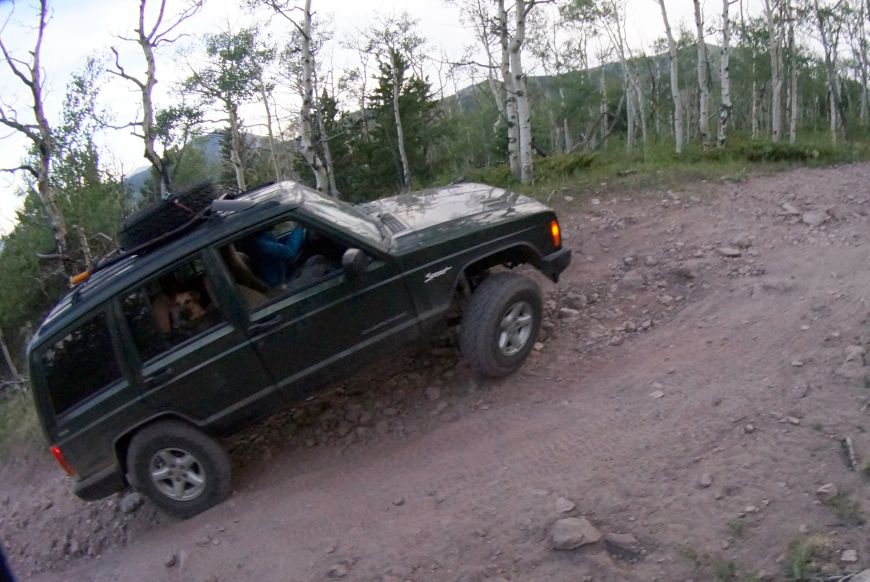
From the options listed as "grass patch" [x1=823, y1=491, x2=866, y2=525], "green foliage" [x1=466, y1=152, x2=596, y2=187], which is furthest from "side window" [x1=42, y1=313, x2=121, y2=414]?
"green foliage" [x1=466, y1=152, x2=596, y2=187]

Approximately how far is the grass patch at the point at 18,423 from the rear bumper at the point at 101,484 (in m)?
3.14

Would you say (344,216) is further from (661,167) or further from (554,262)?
(661,167)

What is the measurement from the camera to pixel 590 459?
13.6ft

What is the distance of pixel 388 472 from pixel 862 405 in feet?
9.24

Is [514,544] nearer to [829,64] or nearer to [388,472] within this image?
[388,472]

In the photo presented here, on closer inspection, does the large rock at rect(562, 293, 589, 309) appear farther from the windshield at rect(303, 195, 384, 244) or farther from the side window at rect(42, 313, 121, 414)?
the side window at rect(42, 313, 121, 414)

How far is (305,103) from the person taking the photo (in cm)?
1402

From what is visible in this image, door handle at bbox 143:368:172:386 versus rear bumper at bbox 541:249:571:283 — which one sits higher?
rear bumper at bbox 541:249:571:283

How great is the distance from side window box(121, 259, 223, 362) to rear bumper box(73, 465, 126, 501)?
0.79 metres

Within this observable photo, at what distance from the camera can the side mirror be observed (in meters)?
4.65

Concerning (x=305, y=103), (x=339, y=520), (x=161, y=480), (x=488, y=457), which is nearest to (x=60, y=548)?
(x=161, y=480)

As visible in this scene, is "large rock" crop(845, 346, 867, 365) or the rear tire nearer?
"large rock" crop(845, 346, 867, 365)

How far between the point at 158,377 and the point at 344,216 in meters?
1.68

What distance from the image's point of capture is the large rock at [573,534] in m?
3.40
